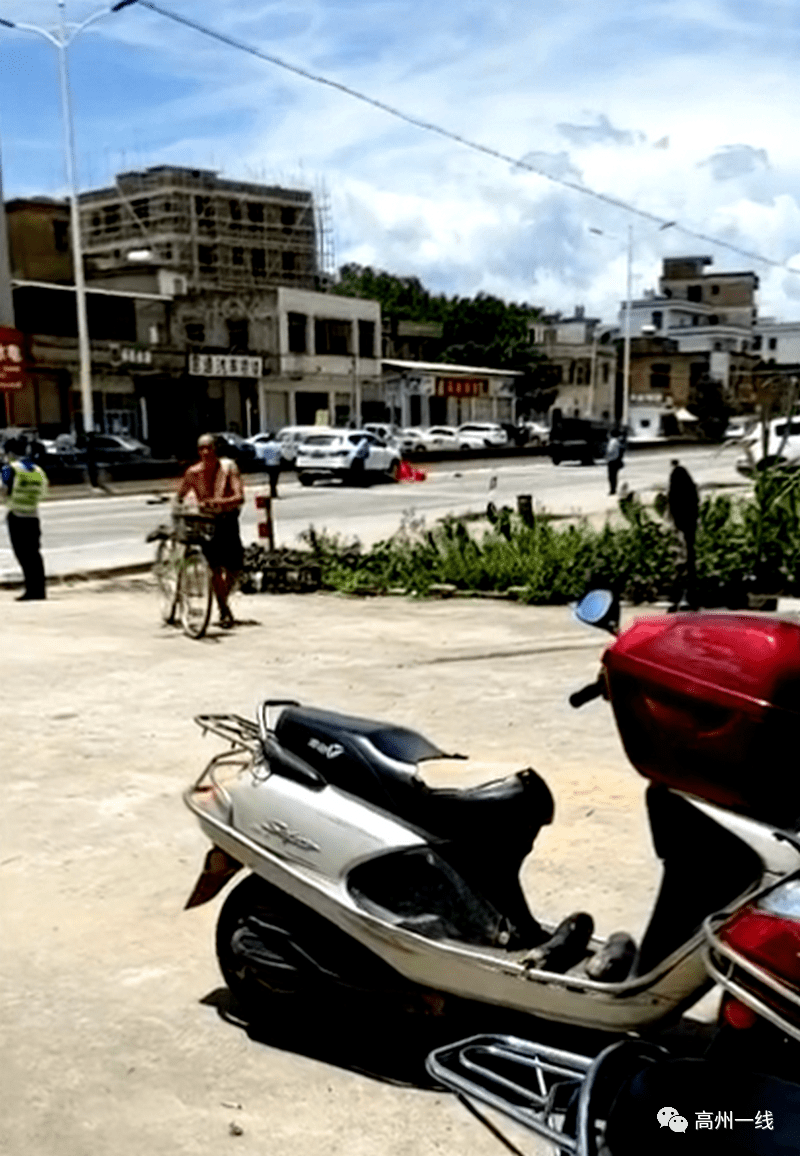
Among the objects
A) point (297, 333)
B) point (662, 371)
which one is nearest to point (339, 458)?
point (297, 333)

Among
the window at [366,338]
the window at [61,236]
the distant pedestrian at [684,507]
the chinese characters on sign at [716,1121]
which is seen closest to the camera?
the chinese characters on sign at [716,1121]

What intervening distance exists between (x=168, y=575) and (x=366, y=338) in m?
54.5

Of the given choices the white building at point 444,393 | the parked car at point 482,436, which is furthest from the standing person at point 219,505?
the white building at point 444,393

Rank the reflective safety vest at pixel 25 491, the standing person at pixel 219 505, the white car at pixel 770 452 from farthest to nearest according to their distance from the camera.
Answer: the reflective safety vest at pixel 25 491, the white car at pixel 770 452, the standing person at pixel 219 505

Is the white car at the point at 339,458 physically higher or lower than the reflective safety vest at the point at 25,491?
lower

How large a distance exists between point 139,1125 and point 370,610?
8679mm

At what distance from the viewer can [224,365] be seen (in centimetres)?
5222

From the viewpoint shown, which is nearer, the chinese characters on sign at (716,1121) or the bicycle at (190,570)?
the chinese characters on sign at (716,1121)

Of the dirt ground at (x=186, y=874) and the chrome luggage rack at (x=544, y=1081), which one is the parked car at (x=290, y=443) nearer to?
the dirt ground at (x=186, y=874)

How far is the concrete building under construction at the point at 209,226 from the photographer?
71.8 meters

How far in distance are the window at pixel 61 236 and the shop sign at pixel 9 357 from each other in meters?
27.5

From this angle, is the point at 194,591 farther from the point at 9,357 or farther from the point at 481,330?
the point at 481,330

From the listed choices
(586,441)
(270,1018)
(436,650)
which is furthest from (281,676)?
(586,441)

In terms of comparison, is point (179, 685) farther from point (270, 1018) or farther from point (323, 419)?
point (323, 419)
